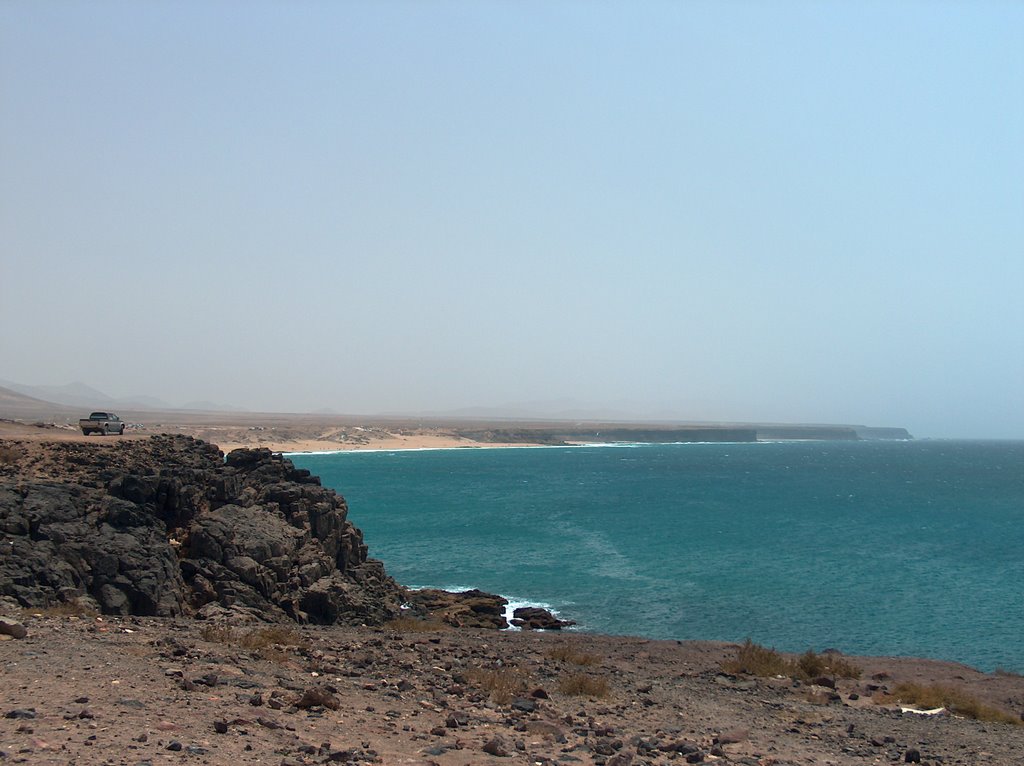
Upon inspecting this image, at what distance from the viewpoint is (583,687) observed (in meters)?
14.9

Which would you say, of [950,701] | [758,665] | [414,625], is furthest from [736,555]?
[950,701]

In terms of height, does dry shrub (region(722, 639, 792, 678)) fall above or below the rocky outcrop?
above

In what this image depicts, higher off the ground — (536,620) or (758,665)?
(758,665)

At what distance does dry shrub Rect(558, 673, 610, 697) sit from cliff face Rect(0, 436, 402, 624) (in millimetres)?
9295

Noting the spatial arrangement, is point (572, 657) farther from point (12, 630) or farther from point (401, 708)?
point (12, 630)

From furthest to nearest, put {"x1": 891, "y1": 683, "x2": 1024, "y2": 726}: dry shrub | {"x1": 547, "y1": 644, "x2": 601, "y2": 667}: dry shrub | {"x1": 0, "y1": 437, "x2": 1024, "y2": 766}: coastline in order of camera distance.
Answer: {"x1": 547, "y1": 644, "x2": 601, "y2": 667}: dry shrub
{"x1": 891, "y1": 683, "x2": 1024, "y2": 726}: dry shrub
{"x1": 0, "y1": 437, "x2": 1024, "y2": 766}: coastline

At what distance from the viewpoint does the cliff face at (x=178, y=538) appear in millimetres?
19078

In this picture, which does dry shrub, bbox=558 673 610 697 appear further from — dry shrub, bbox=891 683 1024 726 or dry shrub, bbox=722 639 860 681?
dry shrub, bbox=891 683 1024 726

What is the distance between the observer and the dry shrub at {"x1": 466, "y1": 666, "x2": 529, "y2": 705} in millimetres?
13203

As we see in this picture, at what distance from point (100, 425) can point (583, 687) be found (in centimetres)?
3228

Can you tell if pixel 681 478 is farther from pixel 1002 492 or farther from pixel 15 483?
pixel 15 483

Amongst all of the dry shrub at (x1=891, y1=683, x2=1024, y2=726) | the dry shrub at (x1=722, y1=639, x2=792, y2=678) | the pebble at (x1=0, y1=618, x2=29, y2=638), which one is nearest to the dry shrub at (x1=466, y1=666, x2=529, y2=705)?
the dry shrub at (x1=722, y1=639, x2=792, y2=678)

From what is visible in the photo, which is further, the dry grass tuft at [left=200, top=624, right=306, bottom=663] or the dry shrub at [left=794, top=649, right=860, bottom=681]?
the dry shrub at [left=794, top=649, right=860, bottom=681]

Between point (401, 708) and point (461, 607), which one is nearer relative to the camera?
point (401, 708)
